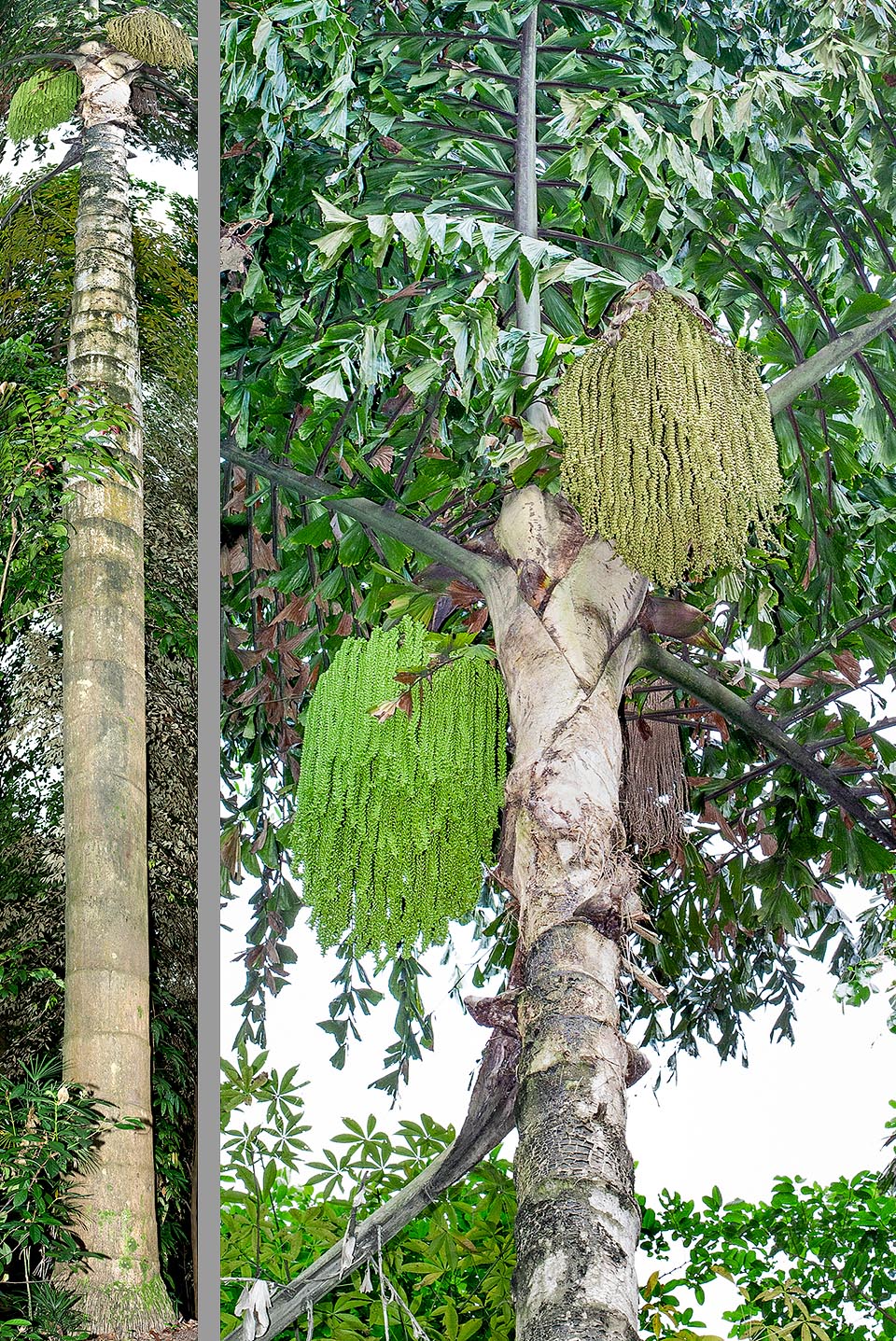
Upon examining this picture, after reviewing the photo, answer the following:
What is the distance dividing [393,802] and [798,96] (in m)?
1.53

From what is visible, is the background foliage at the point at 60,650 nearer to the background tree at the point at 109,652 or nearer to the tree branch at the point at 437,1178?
the background tree at the point at 109,652

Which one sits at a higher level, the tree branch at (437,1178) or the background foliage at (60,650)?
the background foliage at (60,650)

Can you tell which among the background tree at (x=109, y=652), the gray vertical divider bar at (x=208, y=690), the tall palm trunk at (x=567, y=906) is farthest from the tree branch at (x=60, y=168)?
the tall palm trunk at (x=567, y=906)

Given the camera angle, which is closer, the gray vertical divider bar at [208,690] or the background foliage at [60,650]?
the gray vertical divider bar at [208,690]

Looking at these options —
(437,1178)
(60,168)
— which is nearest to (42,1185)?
(437,1178)

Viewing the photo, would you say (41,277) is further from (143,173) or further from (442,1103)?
(442,1103)

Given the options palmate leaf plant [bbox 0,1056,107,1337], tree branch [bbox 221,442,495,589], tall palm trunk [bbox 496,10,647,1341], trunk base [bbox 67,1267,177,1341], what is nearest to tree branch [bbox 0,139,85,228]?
tree branch [bbox 221,442,495,589]

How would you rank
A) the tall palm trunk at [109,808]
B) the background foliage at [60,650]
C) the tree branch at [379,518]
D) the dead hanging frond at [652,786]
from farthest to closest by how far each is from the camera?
the dead hanging frond at [652,786], the tree branch at [379,518], the background foliage at [60,650], the tall palm trunk at [109,808]

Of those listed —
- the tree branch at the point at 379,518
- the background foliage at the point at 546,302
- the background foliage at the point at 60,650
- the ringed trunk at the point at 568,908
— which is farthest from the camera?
the background foliage at the point at 546,302

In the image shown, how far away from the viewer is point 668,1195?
378 cm

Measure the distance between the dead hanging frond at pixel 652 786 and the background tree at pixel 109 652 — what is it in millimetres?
1086

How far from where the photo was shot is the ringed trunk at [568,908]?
55.8 inches

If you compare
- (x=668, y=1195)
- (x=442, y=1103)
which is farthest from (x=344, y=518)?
A: (x=668, y=1195)

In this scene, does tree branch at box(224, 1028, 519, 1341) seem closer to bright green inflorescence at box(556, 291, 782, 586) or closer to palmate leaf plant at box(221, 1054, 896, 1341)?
palmate leaf plant at box(221, 1054, 896, 1341)
